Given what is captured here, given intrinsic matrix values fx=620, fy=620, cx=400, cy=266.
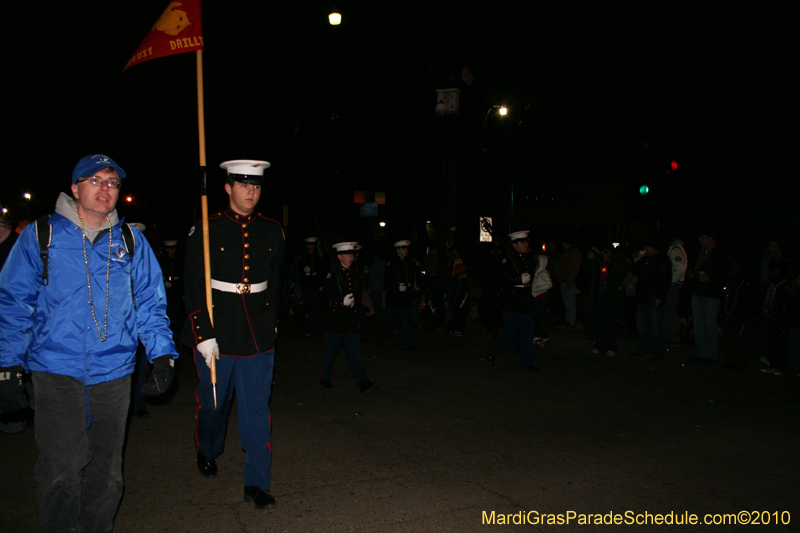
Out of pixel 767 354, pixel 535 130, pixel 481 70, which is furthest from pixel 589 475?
pixel 535 130

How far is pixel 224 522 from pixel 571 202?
27140mm

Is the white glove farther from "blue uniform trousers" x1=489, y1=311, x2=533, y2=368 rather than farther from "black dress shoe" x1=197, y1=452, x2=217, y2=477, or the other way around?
"blue uniform trousers" x1=489, y1=311, x2=533, y2=368

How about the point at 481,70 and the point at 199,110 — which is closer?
the point at 199,110

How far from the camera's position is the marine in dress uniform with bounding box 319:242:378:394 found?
24.0ft

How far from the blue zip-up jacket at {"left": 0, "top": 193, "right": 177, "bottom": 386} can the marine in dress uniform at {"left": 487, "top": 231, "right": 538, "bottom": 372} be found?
254 inches

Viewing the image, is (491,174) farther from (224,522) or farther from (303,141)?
(224,522)

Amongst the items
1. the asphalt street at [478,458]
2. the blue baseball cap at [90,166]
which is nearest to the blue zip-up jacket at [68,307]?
the blue baseball cap at [90,166]

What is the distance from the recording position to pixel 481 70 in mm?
24391

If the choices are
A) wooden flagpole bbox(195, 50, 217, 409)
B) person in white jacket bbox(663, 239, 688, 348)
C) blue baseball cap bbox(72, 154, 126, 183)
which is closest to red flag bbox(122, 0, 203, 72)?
wooden flagpole bbox(195, 50, 217, 409)

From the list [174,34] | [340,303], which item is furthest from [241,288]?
[340,303]

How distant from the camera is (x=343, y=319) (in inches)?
295

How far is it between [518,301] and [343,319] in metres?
2.78

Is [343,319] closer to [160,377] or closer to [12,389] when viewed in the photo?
[160,377]

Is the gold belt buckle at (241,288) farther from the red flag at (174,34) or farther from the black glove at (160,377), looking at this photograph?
the red flag at (174,34)
